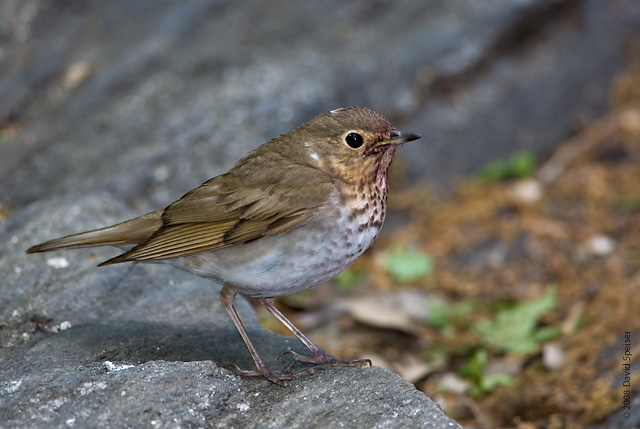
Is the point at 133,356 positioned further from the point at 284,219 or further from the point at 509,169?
the point at 509,169

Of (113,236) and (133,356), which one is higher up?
(113,236)

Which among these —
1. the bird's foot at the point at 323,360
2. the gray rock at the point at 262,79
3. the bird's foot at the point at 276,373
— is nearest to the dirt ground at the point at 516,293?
the gray rock at the point at 262,79

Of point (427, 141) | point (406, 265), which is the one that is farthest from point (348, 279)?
point (427, 141)

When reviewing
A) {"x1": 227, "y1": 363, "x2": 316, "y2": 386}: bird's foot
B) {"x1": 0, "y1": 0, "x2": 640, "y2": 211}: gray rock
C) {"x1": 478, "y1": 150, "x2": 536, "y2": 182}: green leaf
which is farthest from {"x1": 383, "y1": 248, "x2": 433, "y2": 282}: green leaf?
{"x1": 227, "y1": 363, "x2": 316, "y2": 386}: bird's foot

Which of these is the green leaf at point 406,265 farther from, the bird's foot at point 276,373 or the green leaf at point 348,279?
the bird's foot at point 276,373

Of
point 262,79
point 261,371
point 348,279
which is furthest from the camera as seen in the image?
point 262,79

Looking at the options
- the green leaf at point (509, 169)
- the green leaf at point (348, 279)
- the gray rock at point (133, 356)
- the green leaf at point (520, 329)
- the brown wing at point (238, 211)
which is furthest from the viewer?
the green leaf at point (509, 169)

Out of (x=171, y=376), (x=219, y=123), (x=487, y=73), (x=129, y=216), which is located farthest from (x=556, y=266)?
(x=171, y=376)
